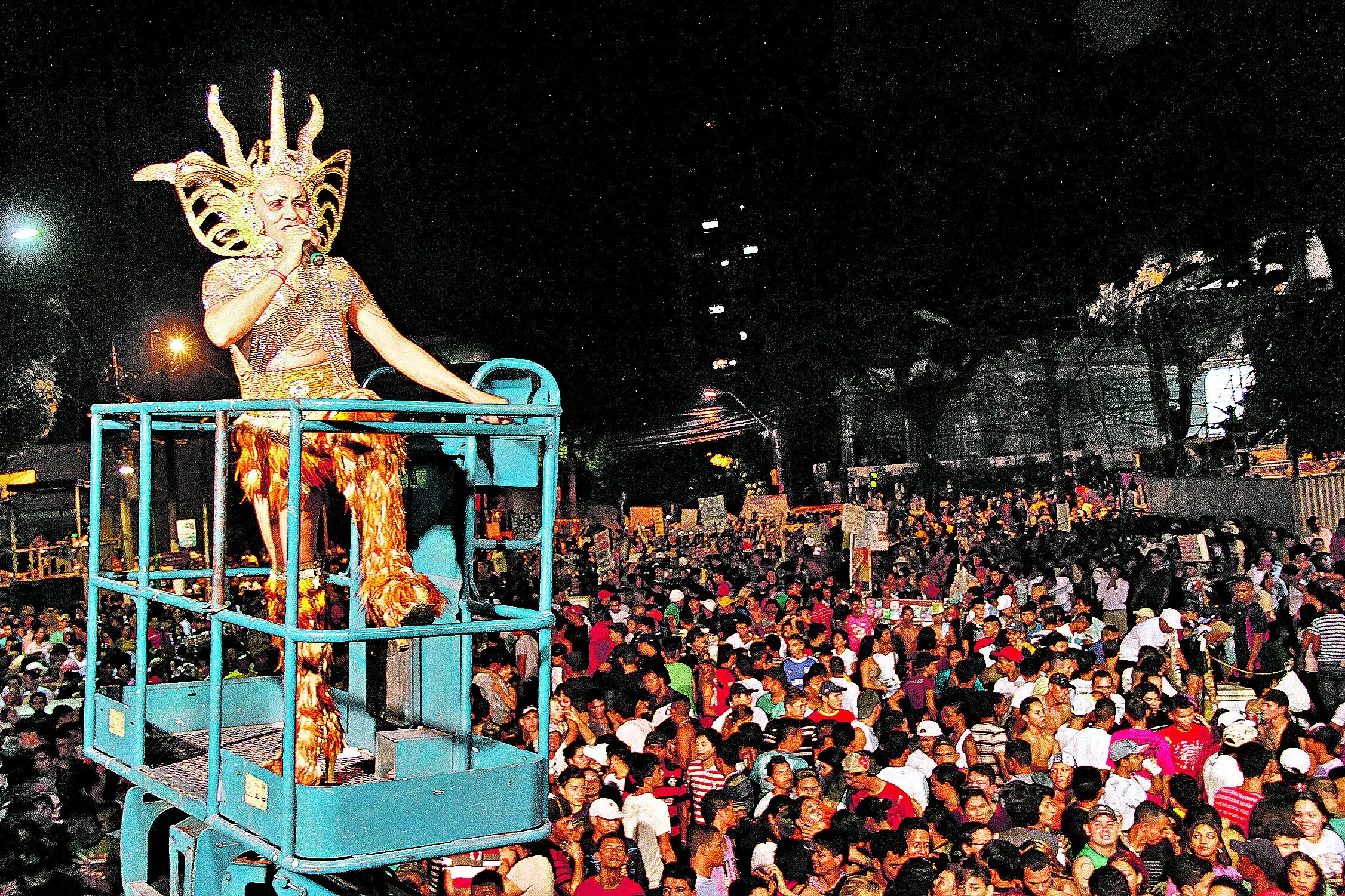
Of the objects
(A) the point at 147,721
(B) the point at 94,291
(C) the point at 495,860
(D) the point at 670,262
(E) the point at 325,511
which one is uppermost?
(D) the point at 670,262

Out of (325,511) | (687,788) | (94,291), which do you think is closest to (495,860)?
(687,788)

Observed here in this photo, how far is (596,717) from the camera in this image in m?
9.30

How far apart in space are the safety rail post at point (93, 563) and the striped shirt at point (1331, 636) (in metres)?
8.81

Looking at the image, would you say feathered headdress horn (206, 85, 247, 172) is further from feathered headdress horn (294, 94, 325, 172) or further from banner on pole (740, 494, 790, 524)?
banner on pole (740, 494, 790, 524)

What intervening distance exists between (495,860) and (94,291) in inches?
810

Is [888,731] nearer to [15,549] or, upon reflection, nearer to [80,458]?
[15,549]

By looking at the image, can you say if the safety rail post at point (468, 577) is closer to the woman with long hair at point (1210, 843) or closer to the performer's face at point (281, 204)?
the performer's face at point (281, 204)

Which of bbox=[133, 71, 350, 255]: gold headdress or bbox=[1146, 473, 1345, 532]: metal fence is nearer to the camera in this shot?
bbox=[133, 71, 350, 255]: gold headdress

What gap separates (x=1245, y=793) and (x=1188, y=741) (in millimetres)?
758

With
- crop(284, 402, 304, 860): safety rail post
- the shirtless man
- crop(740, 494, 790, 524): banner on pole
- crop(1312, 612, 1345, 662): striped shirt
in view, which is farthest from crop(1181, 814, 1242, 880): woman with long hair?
crop(740, 494, 790, 524): banner on pole

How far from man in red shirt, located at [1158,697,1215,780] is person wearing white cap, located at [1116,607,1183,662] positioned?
3.42 m

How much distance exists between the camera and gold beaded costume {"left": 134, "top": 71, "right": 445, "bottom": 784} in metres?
4.43

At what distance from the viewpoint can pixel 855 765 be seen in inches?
294

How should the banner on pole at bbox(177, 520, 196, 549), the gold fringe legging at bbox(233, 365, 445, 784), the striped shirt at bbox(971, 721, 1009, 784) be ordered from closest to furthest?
the gold fringe legging at bbox(233, 365, 445, 784), the striped shirt at bbox(971, 721, 1009, 784), the banner on pole at bbox(177, 520, 196, 549)
